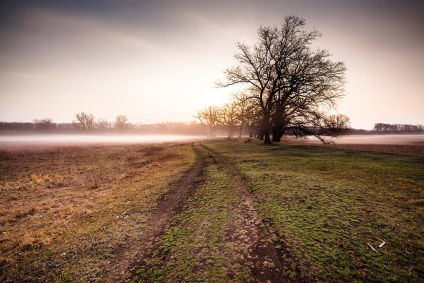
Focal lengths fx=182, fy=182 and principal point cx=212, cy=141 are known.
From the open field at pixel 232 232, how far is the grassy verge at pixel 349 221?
22 mm

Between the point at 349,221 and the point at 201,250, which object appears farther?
the point at 349,221

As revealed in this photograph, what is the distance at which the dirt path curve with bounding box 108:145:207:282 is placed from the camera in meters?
3.77

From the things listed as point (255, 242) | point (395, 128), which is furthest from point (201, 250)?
point (395, 128)

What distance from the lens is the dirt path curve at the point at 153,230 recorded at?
3770 mm

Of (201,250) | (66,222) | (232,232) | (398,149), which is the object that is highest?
(398,149)

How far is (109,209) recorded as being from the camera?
7.08 metres

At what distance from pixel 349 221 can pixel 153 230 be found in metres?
5.26

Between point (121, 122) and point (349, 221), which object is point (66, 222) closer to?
point (349, 221)

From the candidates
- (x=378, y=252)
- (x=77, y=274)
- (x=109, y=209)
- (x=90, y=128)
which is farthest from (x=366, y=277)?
(x=90, y=128)

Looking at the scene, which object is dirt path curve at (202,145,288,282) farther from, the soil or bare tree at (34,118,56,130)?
bare tree at (34,118,56,130)

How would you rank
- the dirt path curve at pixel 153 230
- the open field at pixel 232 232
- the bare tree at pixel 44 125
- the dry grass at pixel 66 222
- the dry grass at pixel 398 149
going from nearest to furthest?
1. the open field at pixel 232 232
2. the dirt path curve at pixel 153 230
3. the dry grass at pixel 66 222
4. the dry grass at pixel 398 149
5. the bare tree at pixel 44 125

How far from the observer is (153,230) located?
207 inches

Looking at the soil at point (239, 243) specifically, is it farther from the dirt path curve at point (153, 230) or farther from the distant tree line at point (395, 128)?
the distant tree line at point (395, 128)

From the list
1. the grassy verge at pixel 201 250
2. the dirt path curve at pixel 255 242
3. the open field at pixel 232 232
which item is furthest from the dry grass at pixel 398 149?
the grassy verge at pixel 201 250
